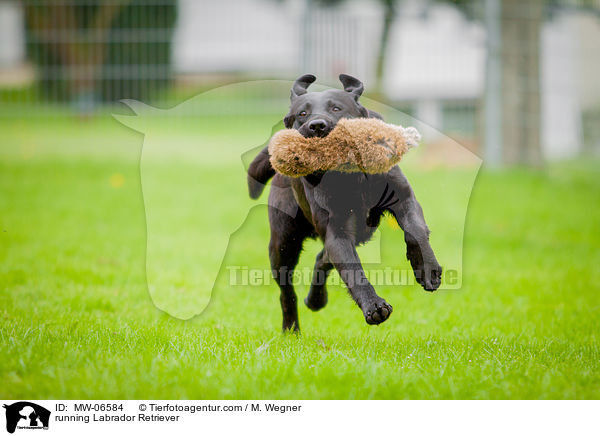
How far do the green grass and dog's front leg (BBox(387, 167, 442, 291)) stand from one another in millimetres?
210

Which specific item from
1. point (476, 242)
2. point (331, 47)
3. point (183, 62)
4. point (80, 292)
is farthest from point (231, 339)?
point (183, 62)

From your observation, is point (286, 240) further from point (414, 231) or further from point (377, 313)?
point (377, 313)

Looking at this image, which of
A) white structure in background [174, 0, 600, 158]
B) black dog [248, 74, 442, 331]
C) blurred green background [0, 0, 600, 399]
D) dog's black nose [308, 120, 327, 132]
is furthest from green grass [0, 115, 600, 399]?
white structure in background [174, 0, 600, 158]

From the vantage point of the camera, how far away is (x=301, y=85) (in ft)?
10.7

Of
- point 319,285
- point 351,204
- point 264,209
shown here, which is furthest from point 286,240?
point 351,204

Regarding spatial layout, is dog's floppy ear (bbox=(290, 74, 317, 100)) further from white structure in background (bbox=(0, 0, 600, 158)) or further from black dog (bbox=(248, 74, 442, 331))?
white structure in background (bbox=(0, 0, 600, 158))

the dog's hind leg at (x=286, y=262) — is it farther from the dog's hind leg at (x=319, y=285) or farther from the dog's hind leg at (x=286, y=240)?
the dog's hind leg at (x=319, y=285)

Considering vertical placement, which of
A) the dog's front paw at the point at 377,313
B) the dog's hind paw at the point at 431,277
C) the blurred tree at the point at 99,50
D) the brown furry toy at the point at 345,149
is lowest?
the dog's front paw at the point at 377,313

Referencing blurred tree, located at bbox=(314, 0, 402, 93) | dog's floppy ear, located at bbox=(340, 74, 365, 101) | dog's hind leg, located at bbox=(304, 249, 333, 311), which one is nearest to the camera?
dog's floppy ear, located at bbox=(340, 74, 365, 101)

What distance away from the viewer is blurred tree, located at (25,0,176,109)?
9.51 metres

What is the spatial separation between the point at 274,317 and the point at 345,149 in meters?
1.70

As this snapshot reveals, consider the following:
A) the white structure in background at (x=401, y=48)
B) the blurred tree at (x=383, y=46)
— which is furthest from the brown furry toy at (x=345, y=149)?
the white structure in background at (x=401, y=48)

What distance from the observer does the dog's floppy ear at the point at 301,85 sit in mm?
3184

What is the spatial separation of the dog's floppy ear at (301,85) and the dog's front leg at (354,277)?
2.21 feet
